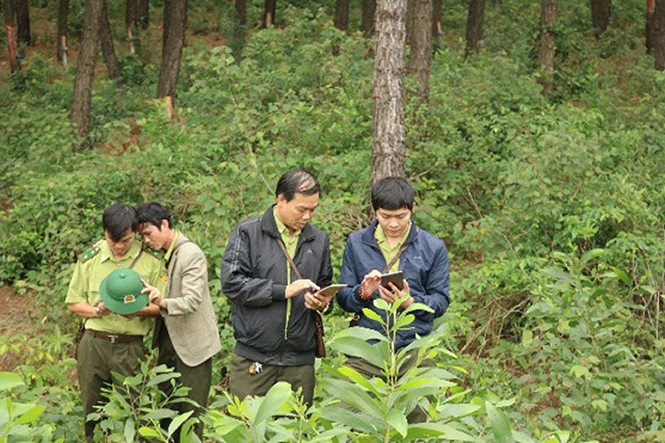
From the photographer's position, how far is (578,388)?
6477mm

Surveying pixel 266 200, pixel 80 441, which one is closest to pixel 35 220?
pixel 266 200

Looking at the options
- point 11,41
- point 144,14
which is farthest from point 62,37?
point 144,14

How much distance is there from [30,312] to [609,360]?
5.67 metres

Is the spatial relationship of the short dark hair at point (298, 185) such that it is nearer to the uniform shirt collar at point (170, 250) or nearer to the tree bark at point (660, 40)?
the uniform shirt collar at point (170, 250)

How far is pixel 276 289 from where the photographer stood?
17.1 feet

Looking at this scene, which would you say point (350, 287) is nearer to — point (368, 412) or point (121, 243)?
point (121, 243)

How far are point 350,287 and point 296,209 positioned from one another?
1.67 ft

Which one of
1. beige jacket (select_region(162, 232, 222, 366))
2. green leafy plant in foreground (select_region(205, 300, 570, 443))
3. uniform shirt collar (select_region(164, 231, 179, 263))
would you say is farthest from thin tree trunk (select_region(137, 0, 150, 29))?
green leafy plant in foreground (select_region(205, 300, 570, 443))

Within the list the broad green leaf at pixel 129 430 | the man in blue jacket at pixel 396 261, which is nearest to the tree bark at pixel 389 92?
the man in blue jacket at pixel 396 261

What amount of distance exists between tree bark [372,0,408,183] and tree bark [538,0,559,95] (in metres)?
6.15

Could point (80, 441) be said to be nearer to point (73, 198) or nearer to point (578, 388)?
point (578, 388)

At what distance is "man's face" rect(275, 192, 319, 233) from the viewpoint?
207 inches

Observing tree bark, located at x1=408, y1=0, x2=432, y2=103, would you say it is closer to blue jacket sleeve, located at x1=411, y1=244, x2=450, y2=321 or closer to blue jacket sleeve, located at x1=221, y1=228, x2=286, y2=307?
blue jacket sleeve, located at x1=411, y1=244, x2=450, y2=321

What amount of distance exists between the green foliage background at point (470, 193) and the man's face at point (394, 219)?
92 centimetres
